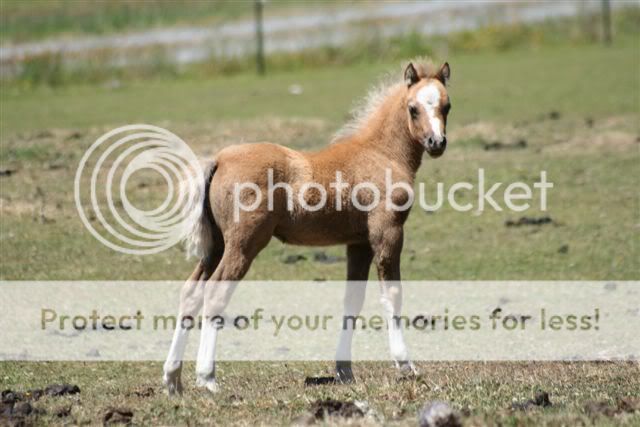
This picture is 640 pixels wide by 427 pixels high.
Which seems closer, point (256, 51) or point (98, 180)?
point (98, 180)

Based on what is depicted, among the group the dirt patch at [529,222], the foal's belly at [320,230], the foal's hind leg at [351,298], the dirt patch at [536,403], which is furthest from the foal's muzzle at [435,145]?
the dirt patch at [529,222]

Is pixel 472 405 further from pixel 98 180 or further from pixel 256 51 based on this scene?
pixel 256 51

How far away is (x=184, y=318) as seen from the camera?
895 cm

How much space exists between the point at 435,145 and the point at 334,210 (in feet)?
3.05

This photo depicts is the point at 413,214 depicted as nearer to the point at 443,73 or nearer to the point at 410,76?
the point at 443,73

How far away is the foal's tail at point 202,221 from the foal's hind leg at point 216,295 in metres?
0.29

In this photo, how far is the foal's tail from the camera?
9008mm

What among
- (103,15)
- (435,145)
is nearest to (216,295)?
(435,145)

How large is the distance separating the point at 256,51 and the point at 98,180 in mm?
15470

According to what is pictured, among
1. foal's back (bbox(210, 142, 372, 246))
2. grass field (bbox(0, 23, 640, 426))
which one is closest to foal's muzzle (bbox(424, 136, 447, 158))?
foal's back (bbox(210, 142, 372, 246))

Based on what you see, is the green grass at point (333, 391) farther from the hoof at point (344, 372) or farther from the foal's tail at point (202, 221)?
the foal's tail at point (202, 221)

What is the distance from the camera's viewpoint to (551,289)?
42.5 ft

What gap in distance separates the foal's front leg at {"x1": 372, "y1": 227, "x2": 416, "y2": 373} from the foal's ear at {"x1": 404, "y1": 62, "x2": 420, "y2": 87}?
1241 mm

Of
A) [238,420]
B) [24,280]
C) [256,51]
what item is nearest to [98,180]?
[24,280]
